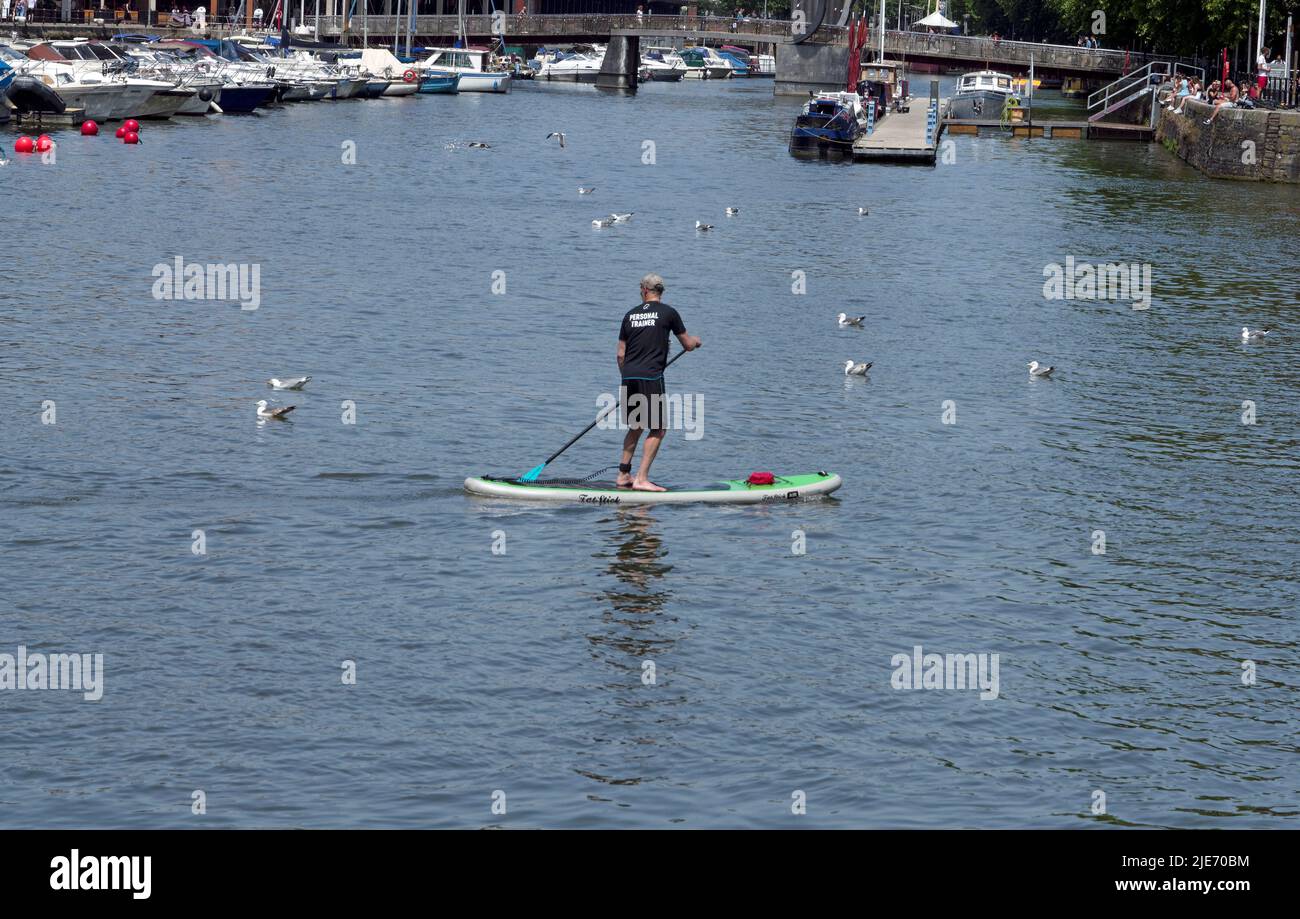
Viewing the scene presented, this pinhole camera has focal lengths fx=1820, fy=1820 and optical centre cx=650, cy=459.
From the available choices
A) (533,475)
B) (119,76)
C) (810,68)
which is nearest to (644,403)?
(533,475)

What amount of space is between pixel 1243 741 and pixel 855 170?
50170 mm

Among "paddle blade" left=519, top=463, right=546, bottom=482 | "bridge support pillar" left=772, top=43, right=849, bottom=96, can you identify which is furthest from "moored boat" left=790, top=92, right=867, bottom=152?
"paddle blade" left=519, top=463, right=546, bottom=482

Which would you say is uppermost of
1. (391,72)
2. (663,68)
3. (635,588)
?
(663,68)

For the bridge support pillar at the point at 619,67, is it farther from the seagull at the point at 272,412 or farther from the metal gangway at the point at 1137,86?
the seagull at the point at 272,412

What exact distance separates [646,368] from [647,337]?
0.32 metres

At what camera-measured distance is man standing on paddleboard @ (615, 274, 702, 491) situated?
17375 millimetres

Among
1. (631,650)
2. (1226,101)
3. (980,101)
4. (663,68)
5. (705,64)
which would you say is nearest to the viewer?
(631,650)

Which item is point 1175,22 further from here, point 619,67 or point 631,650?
point 631,650

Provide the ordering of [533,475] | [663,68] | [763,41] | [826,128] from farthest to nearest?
1. [663,68]
2. [763,41]
3. [826,128]
4. [533,475]

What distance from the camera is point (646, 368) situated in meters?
17.5

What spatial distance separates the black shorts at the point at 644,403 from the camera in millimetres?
17781

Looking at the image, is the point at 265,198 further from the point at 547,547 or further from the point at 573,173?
the point at 547,547

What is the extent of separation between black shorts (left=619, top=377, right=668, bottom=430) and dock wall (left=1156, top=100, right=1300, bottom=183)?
39.6 metres

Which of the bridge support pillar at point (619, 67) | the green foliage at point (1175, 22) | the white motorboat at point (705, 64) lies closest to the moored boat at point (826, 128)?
the green foliage at point (1175, 22)
